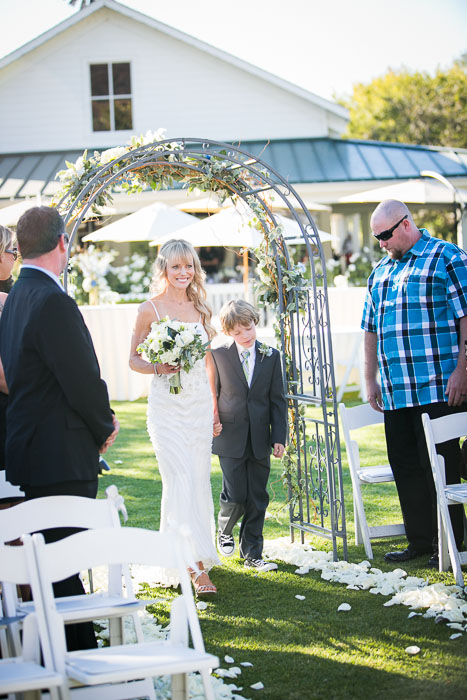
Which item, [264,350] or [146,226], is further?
[146,226]

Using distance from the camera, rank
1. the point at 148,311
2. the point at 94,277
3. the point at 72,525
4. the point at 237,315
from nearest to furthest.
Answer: the point at 72,525
the point at 148,311
the point at 237,315
the point at 94,277

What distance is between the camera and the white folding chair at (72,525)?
3557mm

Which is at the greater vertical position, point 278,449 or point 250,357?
point 250,357

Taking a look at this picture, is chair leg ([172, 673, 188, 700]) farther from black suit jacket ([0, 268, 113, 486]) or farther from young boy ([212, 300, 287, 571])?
young boy ([212, 300, 287, 571])

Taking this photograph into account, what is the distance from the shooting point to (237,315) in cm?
626

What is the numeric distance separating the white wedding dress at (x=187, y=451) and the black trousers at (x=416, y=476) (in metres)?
1.35

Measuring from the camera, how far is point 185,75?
70.1ft

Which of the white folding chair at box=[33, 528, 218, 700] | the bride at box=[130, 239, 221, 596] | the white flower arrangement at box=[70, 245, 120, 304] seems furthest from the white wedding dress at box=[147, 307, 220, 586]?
the white flower arrangement at box=[70, 245, 120, 304]

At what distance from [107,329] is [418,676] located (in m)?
10.8

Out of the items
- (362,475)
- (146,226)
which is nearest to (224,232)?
(146,226)

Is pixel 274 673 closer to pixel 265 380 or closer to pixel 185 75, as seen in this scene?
pixel 265 380

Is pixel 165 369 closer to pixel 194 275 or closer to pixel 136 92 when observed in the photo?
pixel 194 275

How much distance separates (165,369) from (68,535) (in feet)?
5.92

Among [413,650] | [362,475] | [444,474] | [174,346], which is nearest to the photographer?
[413,650]
